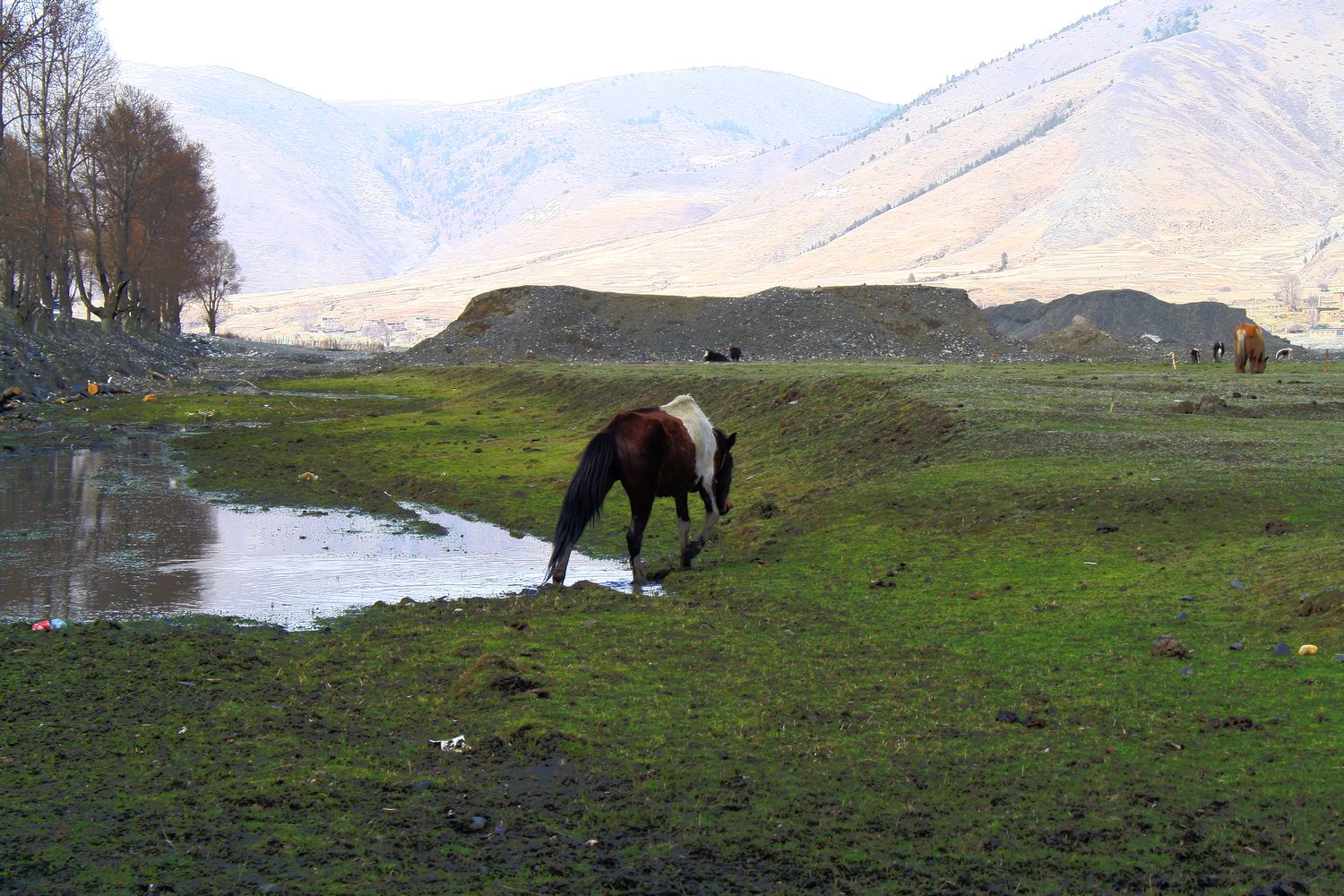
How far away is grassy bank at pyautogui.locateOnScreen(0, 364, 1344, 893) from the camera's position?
25.2 feet

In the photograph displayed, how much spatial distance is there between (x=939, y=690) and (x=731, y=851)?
397 cm

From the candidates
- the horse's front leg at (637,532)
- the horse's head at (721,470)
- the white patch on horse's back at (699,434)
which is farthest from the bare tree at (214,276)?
the horse's front leg at (637,532)

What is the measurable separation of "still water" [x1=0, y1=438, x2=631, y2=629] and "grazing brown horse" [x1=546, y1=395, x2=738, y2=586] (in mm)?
1165

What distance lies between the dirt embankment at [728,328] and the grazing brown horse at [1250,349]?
23.0 meters

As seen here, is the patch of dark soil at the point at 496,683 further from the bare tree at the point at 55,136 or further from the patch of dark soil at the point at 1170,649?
the bare tree at the point at 55,136

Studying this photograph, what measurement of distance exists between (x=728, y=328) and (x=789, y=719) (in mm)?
64804

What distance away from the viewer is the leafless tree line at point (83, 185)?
6512 centimetres

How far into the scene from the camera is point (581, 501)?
1605 cm

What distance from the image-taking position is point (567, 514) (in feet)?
52.6

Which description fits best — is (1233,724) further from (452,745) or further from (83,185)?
(83,185)

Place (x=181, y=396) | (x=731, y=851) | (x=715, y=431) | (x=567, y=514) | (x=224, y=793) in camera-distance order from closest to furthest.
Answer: (x=731, y=851) → (x=224, y=793) → (x=567, y=514) → (x=715, y=431) → (x=181, y=396)

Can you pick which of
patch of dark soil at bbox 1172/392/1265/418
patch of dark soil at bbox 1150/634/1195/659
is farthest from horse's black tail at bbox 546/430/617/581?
patch of dark soil at bbox 1172/392/1265/418

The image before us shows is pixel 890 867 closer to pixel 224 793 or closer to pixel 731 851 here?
pixel 731 851

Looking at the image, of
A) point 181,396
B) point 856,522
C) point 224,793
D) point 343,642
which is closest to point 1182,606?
point 856,522
